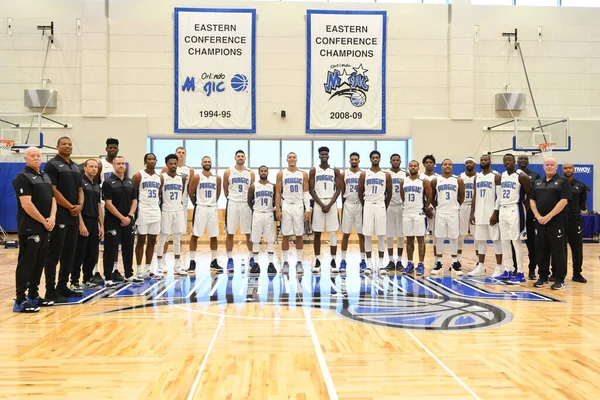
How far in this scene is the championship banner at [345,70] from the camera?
1573 centimetres

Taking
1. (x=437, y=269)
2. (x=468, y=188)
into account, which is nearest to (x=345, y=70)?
(x=468, y=188)

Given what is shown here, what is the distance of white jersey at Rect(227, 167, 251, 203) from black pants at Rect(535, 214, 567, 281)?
14.6 ft

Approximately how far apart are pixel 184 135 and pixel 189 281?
9494 mm

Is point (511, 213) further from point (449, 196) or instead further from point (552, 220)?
point (449, 196)

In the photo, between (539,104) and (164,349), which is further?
(539,104)

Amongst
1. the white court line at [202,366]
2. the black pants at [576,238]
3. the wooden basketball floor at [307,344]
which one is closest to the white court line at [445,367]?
the wooden basketball floor at [307,344]

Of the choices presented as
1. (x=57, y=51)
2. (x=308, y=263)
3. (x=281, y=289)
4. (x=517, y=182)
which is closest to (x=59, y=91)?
(x=57, y=51)

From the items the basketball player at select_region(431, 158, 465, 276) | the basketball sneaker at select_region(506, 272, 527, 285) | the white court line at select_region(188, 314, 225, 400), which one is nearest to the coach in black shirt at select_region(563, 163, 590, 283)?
the basketball sneaker at select_region(506, 272, 527, 285)

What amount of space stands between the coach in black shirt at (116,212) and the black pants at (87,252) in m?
0.19

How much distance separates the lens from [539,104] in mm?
16297

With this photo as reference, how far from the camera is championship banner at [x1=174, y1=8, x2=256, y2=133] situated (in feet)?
50.9

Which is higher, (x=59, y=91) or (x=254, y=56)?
(x=254, y=56)

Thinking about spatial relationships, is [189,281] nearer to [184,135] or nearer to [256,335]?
[256,335]

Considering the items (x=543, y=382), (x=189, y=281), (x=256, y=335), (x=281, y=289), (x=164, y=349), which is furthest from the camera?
(x=189, y=281)
